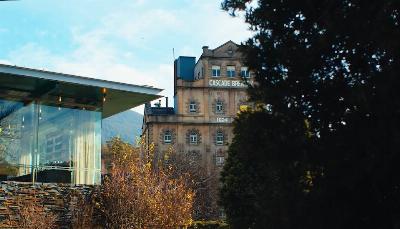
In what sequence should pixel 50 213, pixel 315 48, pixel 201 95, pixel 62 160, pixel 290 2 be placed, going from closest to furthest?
pixel 315 48 < pixel 290 2 < pixel 50 213 < pixel 62 160 < pixel 201 95

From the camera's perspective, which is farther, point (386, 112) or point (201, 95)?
point (201, 95)

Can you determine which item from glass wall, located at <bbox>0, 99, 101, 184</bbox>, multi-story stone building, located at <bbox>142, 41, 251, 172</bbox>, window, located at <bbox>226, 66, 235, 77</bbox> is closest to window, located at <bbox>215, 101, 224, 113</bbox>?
multi-story stone building, located at <bbox>142, 41, 251, 172</bbox>

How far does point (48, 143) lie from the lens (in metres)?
16.7

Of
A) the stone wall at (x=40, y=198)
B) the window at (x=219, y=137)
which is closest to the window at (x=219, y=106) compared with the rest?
the window at (x=219, y=137)

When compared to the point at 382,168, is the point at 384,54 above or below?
above

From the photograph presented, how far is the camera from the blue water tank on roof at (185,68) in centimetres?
5572

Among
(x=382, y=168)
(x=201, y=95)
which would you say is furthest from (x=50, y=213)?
(x=201, y=95)

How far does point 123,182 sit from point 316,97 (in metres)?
10.9

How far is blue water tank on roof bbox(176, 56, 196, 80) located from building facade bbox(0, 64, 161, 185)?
123 ft

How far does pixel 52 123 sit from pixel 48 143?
2.30ft

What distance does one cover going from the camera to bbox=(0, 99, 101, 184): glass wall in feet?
52.5

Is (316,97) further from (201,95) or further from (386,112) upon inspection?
(201,95)

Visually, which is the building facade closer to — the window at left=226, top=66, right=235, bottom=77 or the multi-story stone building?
the multi-story stone building

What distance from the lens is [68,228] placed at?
51.7ft
